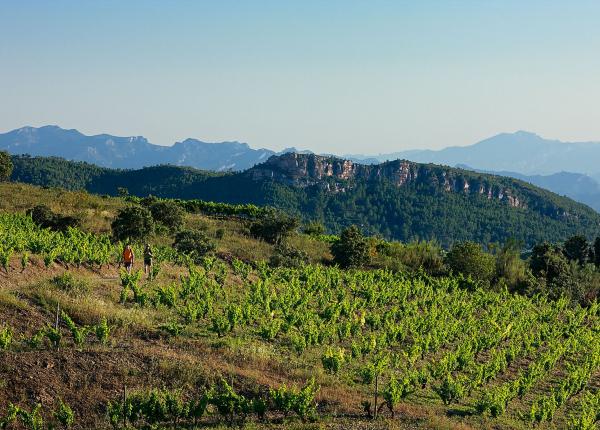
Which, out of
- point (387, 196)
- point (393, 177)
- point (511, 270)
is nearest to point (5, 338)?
point (511, 270)

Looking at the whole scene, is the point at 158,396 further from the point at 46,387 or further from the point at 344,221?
the point at 344,221

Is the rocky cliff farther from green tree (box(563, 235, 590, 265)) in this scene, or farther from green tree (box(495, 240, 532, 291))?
green tree (box(495, 240, 532, 291))

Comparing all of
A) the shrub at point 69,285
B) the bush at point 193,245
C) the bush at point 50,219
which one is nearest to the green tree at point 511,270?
the bush at point 193,245

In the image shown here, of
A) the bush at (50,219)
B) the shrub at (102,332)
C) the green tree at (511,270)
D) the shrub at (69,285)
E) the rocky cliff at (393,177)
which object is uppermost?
the rocky cliff at (393,177)

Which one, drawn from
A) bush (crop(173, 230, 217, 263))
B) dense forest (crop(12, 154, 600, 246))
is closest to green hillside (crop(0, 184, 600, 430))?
bush (crop(173, 230, 217, 263))

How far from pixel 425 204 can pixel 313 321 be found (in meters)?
155

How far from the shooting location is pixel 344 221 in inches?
→ 6629

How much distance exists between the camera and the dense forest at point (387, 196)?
166 m

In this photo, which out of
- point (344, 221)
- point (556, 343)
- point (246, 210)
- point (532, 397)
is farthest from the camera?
point (344, 221)

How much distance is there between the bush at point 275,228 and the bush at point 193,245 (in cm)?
1442

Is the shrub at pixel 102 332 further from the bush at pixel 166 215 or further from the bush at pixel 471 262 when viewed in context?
the bush at pixel 471 262

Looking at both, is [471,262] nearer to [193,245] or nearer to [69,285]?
[193,245]

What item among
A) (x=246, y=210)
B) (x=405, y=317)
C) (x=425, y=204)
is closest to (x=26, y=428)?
(x=405, y=317)

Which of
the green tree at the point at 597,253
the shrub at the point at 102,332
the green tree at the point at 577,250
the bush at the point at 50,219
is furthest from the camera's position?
the green tree at the point at 577,250
